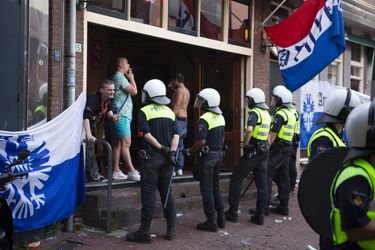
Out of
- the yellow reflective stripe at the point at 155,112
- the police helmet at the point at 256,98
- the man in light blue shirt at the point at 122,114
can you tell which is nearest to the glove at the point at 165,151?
the yellow reflective stripe at the point at 155,112

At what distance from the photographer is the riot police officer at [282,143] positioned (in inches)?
360

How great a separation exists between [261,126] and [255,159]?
526mm

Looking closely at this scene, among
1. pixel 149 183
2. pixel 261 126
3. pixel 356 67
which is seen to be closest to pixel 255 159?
pixel 261 126

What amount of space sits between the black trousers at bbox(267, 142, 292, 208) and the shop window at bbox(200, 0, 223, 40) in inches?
105

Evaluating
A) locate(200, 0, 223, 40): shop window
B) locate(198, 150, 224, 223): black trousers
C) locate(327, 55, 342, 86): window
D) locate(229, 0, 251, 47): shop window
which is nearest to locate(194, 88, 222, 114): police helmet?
locate(198, 150, 224, 223): black trousers

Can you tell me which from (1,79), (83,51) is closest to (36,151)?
(1,79)

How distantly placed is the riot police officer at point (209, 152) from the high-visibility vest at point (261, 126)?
0.85 meters

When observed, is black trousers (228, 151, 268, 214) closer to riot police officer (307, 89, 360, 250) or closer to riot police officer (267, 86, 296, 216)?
riot police officer (267, 86, 296, 216)

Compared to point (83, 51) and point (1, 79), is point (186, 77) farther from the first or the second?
point (1, 79)

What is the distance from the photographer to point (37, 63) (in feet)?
22.7

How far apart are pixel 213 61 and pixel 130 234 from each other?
5.55 meters

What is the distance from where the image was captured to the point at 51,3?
23.7 feet

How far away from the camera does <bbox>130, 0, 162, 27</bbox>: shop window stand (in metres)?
8.79

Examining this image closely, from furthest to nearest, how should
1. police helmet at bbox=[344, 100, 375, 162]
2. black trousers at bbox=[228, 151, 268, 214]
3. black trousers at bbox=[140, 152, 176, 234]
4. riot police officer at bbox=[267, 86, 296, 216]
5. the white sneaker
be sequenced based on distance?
riot police officer at bbox=[267, 86, 296, 216] < the white sneaker < black trousers at bbox=[228, 151, 268, 214] < black trousers at bbox=[140, 152, 176, 234] < police helmet at bbox=[344, 100, 375, 162]
